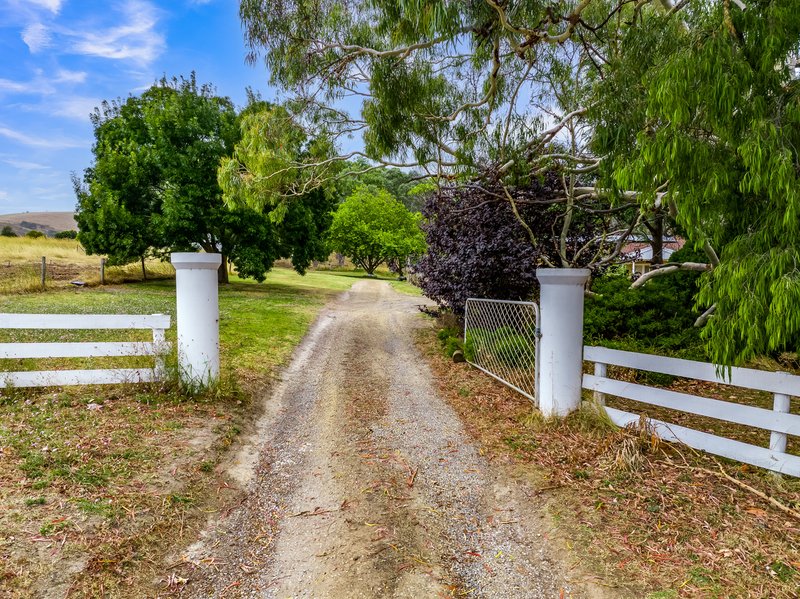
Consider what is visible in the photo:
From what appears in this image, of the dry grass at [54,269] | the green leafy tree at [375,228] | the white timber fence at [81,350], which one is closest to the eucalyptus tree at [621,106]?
the white timber fence at [81,350]

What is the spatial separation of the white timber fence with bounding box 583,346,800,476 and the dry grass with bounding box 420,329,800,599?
5.3 inches

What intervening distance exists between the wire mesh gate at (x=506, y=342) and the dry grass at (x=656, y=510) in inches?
38.9

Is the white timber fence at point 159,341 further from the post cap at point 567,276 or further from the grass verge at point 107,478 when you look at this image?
the post cap at point 567,276

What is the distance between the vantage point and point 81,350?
4.66 meters

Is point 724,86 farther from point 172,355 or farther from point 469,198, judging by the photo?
point 469,198

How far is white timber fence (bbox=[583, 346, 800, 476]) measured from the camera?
3154mm

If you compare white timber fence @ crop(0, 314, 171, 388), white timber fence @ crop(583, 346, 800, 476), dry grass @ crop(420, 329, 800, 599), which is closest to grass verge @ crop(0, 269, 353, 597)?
white timber fence @ crop(0, 314, 171, 388)

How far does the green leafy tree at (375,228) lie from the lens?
3356 centimetres

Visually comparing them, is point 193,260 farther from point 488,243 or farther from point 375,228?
point 375,228

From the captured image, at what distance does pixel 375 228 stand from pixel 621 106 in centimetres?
3047

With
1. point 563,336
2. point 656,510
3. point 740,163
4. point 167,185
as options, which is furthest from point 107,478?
point 167,185

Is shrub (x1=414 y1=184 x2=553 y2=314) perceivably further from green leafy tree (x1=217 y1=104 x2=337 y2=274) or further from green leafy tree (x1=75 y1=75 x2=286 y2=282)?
green leafy tree (x1=75 y1=75 x2=286 y2=282)

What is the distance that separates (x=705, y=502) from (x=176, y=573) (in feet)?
11.3

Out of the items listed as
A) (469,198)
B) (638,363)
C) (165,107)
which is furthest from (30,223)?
(638,363)
